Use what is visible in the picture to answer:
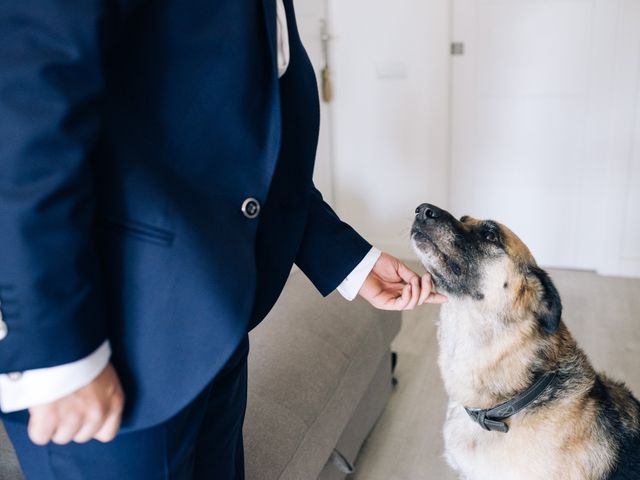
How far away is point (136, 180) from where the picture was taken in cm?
63

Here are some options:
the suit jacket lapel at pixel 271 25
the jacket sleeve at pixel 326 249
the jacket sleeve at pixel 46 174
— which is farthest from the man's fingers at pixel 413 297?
the jacket sleeve at pixel 46 174

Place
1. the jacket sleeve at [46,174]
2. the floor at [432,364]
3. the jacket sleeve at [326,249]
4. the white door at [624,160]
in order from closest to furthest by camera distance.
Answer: the jacket sleeve at [46,174], the jacket sleeve at [326,249], the floor at [432,364], the white door at [624,160]

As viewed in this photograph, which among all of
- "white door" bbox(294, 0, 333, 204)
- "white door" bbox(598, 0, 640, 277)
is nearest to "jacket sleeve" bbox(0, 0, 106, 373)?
"white door" bbox(294, 0, 333, 204)

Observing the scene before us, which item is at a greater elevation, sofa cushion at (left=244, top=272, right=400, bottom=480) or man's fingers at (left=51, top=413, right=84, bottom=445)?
man's fingers at (left=51, top=413, right=84, bottom=445)

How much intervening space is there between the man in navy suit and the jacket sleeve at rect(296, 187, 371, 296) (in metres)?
0.28

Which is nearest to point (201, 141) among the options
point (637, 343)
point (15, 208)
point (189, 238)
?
point (189, 238)

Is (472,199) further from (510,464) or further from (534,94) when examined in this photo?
(510,464)

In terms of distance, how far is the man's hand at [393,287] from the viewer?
3.59 feet

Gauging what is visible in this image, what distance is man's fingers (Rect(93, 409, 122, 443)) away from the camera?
62cm

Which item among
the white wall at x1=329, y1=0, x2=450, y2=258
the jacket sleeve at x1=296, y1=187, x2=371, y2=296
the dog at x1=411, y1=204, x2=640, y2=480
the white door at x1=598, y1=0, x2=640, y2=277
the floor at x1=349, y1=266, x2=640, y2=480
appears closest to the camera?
the jacket sleeve at x1=296, y1=187, x2=371, y2=296

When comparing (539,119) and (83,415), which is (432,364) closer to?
(539,119)

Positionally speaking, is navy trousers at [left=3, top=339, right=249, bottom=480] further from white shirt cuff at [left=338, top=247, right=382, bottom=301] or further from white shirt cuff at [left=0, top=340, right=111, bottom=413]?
white shirt cuff at [left=338, top=247, right=382, bottom=301]

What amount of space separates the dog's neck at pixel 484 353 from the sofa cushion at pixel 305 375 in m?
0.32

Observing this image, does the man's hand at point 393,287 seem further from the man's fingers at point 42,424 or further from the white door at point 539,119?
the white door at point 539,119
